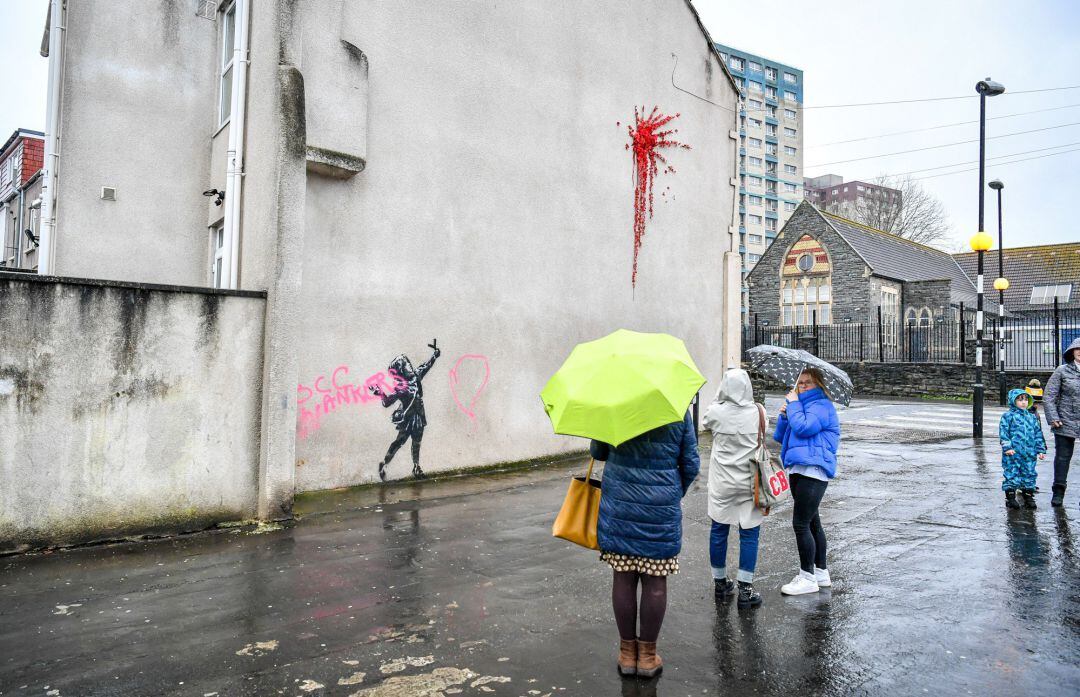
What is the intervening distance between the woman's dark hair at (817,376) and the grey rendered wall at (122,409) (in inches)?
220

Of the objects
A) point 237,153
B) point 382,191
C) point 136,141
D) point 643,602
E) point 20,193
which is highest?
point 20,193

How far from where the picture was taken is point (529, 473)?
10.7 m

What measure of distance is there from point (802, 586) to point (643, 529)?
2.17m

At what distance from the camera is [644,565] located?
3.80m

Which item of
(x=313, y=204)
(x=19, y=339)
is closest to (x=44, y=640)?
(x=19, y=339)

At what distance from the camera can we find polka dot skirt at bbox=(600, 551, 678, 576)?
3793mm

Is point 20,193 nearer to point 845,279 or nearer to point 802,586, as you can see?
point 802,586

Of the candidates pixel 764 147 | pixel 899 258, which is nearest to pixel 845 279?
pixel 899 258

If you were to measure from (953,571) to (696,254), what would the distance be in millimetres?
9869

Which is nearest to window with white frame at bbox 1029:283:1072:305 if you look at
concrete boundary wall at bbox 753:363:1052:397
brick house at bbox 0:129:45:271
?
concrete boundary wall at bbox 753:363:1052:397

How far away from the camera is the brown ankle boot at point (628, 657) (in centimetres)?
387

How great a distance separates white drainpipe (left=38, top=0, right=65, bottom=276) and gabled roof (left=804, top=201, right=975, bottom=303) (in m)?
38.3

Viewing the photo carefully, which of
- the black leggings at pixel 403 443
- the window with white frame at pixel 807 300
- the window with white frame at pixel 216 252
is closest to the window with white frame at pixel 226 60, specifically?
the window with white frame at pixel 216 252

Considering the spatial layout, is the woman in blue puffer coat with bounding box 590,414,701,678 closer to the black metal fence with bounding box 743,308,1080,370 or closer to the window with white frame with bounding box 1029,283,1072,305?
the black metal fence with bounding box 743,308,1080,370
